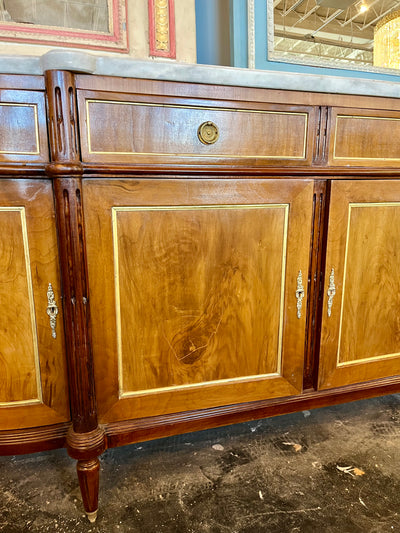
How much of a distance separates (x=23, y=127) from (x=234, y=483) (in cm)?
85

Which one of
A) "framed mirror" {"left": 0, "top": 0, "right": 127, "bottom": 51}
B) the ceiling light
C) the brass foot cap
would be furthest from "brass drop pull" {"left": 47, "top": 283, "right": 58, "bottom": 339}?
the ceiling light

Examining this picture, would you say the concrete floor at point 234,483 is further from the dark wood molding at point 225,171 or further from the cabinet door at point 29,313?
the dark wood molding at point 225,171

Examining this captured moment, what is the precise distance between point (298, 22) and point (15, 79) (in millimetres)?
913

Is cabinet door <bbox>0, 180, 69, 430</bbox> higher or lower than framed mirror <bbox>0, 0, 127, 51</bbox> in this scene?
lower

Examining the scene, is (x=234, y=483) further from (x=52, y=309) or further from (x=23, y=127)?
(x=23, y=127)

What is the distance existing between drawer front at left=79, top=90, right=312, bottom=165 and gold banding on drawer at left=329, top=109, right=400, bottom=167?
0.23ft

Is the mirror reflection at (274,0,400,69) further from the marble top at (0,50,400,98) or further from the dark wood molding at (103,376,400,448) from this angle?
the dark wood molding at (103,376,400,448)

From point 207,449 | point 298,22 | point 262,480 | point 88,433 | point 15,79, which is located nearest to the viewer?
point 15,79

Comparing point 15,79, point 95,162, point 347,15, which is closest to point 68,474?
point 95,162

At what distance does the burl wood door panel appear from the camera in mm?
698

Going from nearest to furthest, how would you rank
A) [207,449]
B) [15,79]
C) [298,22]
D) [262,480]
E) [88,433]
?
[15,79], [88,433], [262,480], [207,449], [298,22]

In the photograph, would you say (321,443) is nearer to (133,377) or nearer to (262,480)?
(262,480)

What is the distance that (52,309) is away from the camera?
70 centimetres

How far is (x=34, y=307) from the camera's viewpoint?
0.70 m
